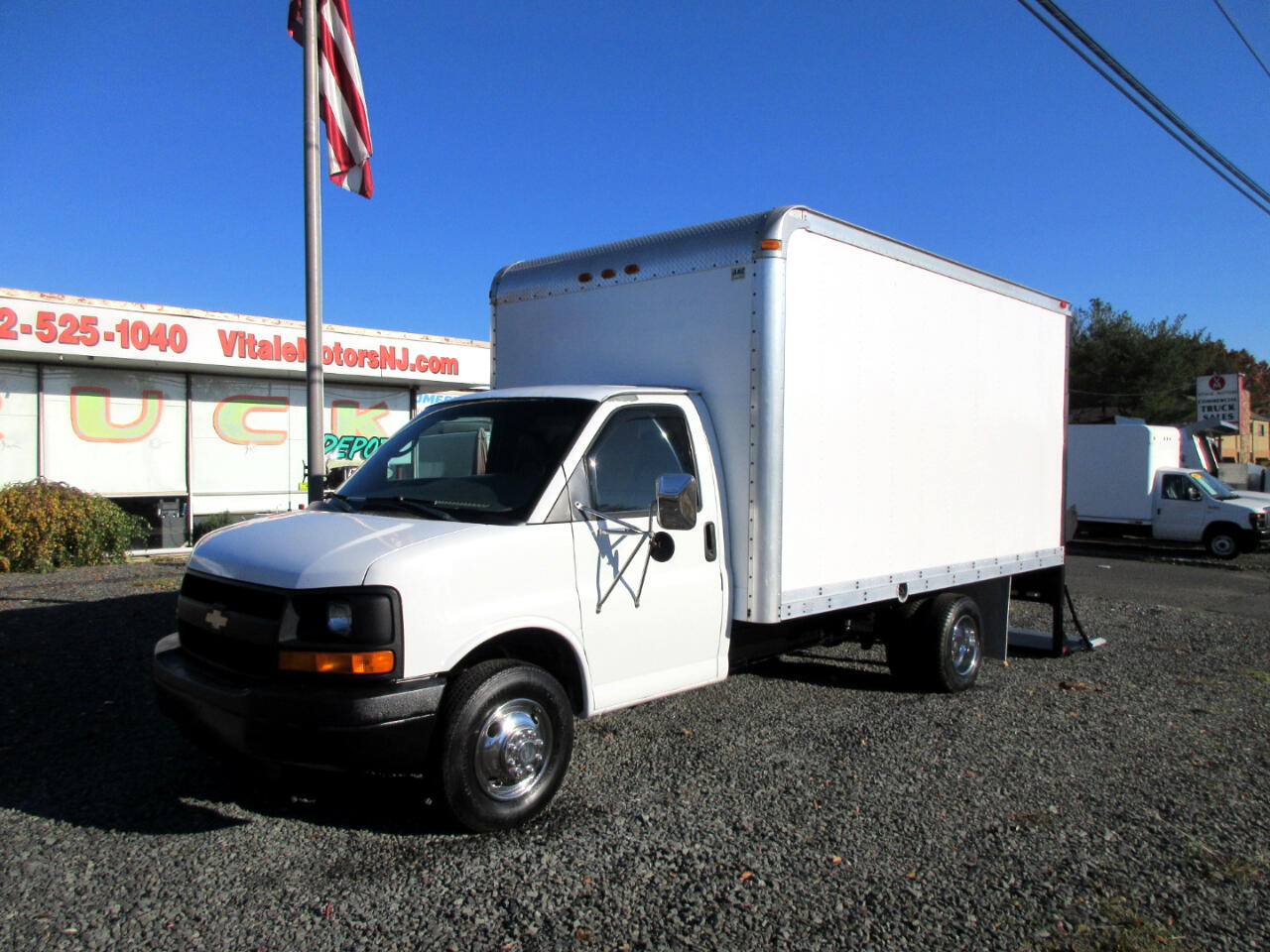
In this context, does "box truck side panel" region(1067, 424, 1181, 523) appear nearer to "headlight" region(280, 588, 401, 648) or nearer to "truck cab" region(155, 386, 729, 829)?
"truck cab" region(155, 386, 729, 829)

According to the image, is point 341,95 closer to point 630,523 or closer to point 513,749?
point 630,523

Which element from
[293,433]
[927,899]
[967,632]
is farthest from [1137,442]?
[927,899]

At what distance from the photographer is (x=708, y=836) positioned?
419 cm

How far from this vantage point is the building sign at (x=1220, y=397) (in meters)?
29.9

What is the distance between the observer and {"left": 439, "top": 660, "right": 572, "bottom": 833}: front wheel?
389 cm

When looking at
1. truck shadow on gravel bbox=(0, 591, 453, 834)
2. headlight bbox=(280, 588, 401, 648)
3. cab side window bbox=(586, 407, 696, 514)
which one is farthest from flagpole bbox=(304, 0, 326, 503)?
headlight bbox=(280, 588, 401, 648)

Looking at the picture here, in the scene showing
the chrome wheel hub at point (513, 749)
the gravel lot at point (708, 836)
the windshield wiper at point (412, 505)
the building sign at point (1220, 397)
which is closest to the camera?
the gravel lot at point (708, 836)

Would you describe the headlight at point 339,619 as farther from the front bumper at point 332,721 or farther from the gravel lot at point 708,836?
the gravel lot at point 708,836

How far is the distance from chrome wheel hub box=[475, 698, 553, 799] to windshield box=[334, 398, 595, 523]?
871 millimetres

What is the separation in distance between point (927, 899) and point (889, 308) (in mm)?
3673

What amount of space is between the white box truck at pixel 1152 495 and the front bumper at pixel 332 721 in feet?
62.0

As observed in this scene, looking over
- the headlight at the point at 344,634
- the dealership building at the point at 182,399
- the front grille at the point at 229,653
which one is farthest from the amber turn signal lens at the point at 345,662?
the dealership building at the point at 182,399

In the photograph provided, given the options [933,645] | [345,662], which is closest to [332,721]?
[345,662]

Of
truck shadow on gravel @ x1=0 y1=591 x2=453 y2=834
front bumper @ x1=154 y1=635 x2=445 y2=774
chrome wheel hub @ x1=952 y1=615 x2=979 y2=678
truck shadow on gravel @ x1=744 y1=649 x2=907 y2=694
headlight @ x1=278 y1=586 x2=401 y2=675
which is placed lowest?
truck shadow on gravel @ x1=744 y1=649 x2=907 y2=694
